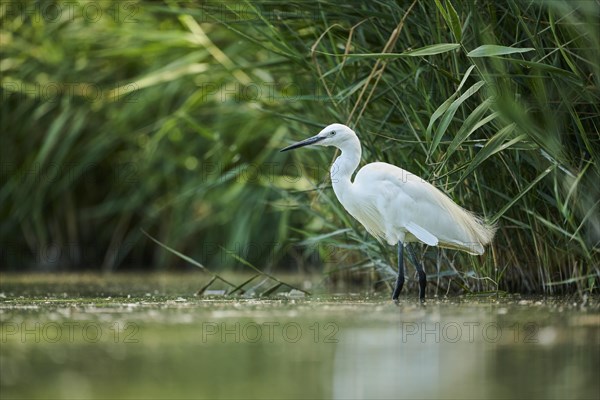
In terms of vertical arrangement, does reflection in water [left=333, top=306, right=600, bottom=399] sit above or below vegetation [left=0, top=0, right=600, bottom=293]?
below

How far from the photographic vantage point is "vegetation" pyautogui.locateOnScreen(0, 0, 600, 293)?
16.2 ft

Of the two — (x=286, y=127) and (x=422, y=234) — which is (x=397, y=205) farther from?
(x=286, y=127)

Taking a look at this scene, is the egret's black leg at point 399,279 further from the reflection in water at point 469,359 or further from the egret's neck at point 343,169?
the reflection in water at point 469,359

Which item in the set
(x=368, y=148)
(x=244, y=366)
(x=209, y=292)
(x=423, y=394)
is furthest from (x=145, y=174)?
(x=423, y=394)

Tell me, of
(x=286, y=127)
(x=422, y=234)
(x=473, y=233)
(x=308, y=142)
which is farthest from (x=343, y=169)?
(x=286, y=127)

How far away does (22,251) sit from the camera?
10.4m

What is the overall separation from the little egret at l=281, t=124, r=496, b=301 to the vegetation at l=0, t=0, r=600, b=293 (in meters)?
0.13

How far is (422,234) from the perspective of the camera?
18.8 ft

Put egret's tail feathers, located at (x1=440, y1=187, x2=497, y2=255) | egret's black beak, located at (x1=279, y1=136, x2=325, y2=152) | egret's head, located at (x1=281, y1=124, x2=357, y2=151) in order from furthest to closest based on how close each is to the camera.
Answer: egret's black beak, located at (x1=279, y1=136, x2=325, y2=152) < egret's head, located at (x1=281, y1=124, x2=357, y2=151) < egret's tail feathers, located at (x1=440, y1=187, x2=497, y2=255)

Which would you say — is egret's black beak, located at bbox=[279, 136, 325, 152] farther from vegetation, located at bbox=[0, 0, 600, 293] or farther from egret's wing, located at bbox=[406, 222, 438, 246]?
egret's wing, located at bbox=[406, 222, 438, 246]

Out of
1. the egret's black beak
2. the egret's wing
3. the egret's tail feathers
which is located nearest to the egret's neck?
the egret's black beak

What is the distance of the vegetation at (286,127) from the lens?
4.94 meters

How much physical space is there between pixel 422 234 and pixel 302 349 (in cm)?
201

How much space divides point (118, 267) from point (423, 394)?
7813mm
